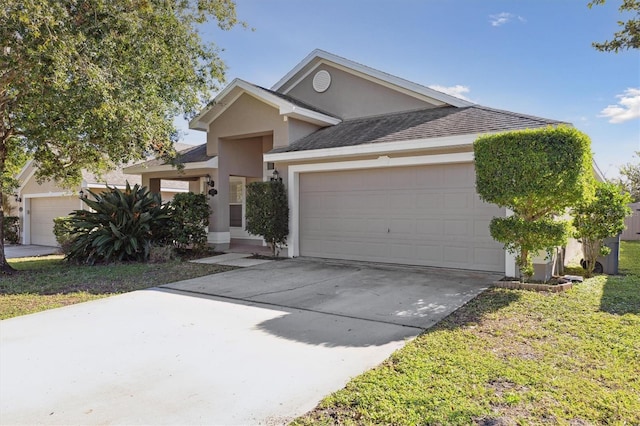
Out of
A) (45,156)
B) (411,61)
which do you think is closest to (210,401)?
(45,156)

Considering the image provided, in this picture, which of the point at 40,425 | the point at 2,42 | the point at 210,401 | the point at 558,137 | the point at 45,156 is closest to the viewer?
the point at 40,425

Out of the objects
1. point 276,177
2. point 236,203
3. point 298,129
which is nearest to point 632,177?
point 298,129

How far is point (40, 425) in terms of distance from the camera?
10.4 ft

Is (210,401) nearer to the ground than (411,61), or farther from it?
nearer to the ground

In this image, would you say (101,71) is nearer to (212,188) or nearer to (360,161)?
(360,161)

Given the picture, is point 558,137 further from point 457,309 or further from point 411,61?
point 411,61

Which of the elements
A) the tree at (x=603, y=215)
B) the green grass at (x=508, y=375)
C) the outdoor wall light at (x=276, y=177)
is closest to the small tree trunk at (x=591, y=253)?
the tree at (x=603, y=215)

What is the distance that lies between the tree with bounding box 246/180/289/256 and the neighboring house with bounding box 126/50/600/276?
0.29 meters

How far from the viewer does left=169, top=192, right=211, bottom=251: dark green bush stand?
12.6 m

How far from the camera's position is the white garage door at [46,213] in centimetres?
2005

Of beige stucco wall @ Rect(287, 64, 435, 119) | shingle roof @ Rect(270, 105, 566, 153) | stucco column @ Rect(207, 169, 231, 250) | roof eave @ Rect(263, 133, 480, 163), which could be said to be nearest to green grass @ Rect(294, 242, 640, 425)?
roof eave @ Rect(263, 133, 480, 163)

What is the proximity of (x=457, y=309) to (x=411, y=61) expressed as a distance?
11.1 metres

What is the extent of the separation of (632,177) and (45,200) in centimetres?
3929

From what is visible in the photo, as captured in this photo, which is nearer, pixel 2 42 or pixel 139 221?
pixel 2 42
